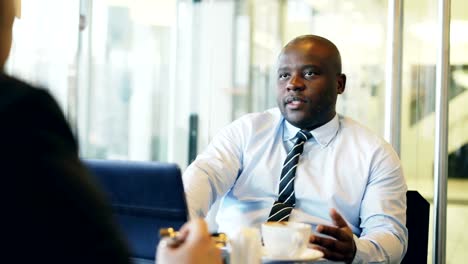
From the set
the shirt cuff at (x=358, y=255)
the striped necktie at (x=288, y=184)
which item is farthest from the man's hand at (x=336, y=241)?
the striped necktie at (x=288, y=184)

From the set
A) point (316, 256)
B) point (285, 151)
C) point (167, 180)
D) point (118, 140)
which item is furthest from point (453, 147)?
point (167, 180)

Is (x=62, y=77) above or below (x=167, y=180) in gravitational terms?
above

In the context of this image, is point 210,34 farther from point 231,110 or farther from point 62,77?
point 62,77

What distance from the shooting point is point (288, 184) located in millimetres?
2438

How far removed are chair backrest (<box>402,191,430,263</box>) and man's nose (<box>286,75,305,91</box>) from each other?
0.53m

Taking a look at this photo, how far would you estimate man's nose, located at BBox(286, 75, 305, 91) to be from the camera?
98.5 inches

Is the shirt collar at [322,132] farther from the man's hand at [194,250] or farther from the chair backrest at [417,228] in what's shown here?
the man's hand at [194,250]

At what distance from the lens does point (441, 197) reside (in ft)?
11.0

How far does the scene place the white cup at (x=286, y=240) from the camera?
4.90 feet

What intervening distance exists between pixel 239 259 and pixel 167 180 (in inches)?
8.0

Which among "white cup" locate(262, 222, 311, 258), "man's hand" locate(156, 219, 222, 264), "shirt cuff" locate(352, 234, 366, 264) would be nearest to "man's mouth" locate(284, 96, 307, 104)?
"shirt cuff" locate(352, 234, 366, 264)

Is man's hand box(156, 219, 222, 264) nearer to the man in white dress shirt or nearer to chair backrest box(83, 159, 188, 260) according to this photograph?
chair backrest box(83, 159, 188, 260)

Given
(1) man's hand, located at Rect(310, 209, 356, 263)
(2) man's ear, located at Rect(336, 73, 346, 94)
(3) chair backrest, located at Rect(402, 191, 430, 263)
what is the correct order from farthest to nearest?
(2) man's ear, located at Rect(336, 73, 346, 94)
(3) chair backrest, located at Rect(402, 191, 430, 263)
(1) man's hand, located at Rect(310, 209, 356, 263)

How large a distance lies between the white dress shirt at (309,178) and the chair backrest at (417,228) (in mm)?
129
